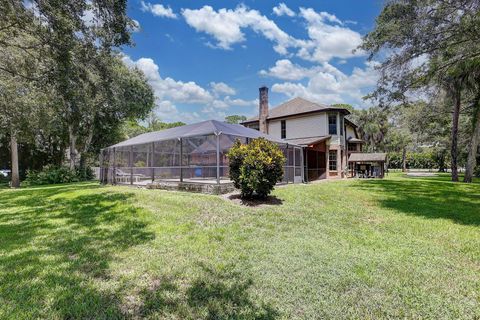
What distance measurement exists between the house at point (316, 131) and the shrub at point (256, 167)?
36.3 feet

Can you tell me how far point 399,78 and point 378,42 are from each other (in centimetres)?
219

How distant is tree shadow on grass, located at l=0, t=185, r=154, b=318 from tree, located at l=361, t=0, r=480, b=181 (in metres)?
11.9

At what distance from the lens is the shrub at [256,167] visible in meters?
8.84

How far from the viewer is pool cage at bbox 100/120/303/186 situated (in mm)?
12164

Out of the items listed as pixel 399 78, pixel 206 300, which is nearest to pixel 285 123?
pixel 399 78

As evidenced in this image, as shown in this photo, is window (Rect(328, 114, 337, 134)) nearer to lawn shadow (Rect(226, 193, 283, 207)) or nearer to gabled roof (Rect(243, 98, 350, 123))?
gabled roof (Rect(243, 98, 350, 123))

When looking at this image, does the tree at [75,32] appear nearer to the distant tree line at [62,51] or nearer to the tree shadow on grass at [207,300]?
the distant tree line at [62,51]

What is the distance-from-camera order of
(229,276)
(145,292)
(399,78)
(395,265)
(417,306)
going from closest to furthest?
(417,306) < (145,292) < (229,276) < (395,265) < (399,78)

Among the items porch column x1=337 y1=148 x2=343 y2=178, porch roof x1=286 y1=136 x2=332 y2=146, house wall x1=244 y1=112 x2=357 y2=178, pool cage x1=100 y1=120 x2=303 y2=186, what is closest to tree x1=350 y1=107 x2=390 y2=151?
house wall x1=244 y1=112 x2=357 y2=178

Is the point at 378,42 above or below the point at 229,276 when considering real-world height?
above

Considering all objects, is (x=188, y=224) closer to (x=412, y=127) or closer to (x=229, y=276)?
(x=229, y=276)

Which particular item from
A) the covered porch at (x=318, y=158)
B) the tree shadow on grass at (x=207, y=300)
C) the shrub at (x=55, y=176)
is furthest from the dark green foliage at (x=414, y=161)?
the tree shadow on grass at (x=207, y=300)

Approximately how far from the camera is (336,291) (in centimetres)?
369

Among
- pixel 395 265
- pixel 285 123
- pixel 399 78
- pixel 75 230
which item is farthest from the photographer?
pixel 285 123
